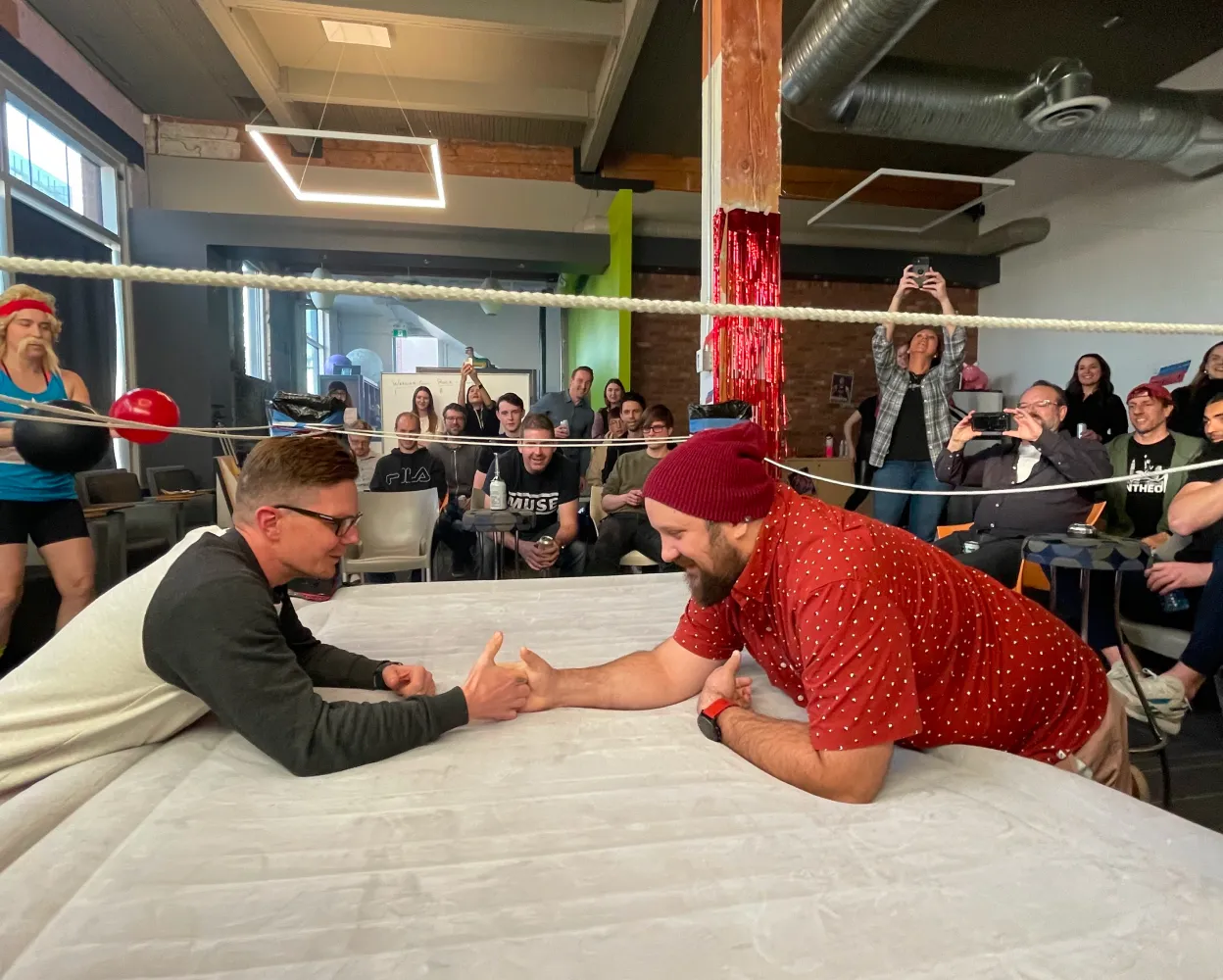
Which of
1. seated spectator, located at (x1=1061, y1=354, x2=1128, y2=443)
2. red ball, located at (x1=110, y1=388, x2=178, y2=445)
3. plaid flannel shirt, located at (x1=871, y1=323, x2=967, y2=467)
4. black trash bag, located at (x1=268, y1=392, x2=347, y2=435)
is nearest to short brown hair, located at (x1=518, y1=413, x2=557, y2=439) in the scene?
black trash bag, located at (x1=268, y1=392, x2=347, y2=435)

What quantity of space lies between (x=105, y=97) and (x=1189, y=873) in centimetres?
685

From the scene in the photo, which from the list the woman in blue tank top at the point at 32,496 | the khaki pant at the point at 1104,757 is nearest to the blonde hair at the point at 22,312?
A: the woman in blue tank top at the point at 32,496

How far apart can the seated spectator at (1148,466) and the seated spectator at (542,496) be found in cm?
221

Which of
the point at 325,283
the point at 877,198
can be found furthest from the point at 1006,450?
the point at 877,198

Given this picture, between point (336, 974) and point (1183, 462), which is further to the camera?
point (1183, 462)

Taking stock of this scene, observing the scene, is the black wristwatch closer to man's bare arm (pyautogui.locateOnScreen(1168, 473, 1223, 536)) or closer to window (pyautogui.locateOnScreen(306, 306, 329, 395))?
man's bare arm (pyautogui.locateOnScreen(1168, 473, 1223, 536))

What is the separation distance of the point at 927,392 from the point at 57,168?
18.2 feet

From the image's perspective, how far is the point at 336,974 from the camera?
0.61 m

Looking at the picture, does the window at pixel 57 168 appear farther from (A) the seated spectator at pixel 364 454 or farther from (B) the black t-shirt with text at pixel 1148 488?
(B) the black t-shirt with text at pixel 1148 488

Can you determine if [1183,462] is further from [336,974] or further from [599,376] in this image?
[599,376]

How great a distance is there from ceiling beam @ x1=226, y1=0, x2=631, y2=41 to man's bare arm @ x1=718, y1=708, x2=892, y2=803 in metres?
4.40

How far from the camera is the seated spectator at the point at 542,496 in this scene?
132 inches

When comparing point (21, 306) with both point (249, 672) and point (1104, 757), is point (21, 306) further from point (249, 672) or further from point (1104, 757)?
point (1104, 757)

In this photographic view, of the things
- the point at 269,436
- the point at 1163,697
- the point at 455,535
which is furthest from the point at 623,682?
the point at 455,535
